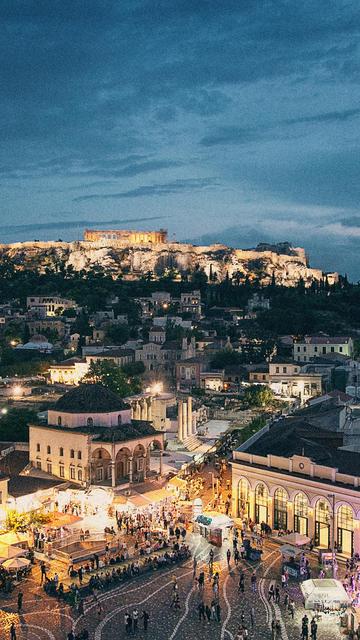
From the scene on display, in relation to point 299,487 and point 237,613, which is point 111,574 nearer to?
point 237,613

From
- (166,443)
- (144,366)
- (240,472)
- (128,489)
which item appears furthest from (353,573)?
(144,366)

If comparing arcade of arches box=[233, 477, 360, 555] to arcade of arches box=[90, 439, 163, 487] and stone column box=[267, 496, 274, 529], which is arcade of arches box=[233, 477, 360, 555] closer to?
stone column box=[267, 496, 274, 529]

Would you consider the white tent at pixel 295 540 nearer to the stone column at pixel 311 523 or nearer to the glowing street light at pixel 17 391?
the stone column at pixel 311 523

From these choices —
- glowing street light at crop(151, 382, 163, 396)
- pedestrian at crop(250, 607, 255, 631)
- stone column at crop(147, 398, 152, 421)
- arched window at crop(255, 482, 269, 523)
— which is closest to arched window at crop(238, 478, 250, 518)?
arched window at crop(255, 482, 269, 523)

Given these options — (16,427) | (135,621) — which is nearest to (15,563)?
(135,621)

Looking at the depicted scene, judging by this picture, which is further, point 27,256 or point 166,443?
point 27,256

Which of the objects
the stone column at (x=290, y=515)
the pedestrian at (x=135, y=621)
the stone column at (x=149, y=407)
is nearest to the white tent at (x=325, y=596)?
the pedestrian at (x=135, y=621)

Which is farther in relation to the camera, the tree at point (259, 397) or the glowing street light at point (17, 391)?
the glowing street light at point (17, 391)
